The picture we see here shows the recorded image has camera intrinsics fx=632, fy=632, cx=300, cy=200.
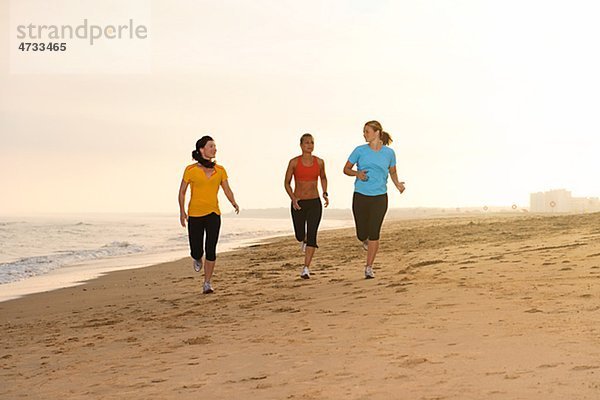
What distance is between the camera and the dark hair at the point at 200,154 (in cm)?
827

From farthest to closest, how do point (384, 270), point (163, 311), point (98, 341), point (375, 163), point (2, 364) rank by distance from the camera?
point (384, 270) → point (375, 163) → point (163, 311) → point (98, 341) → point (2, 364)

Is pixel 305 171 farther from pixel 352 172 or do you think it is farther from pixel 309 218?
pixel 352 172

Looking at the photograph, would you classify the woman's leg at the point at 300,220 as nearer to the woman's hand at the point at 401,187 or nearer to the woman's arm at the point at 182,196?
the woman's hand at the point at 401,187

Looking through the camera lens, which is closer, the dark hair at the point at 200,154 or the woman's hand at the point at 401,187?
the dark hair at the point at 200,154

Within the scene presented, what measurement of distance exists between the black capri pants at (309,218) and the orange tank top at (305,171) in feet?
1.11

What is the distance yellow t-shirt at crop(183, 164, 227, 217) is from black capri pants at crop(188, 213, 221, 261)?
7cm

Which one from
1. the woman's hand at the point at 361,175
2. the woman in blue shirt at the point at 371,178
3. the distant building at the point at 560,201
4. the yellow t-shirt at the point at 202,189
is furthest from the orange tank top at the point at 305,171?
the distant building at the point at 560,201

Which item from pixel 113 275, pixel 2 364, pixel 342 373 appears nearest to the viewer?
pixel 342 373

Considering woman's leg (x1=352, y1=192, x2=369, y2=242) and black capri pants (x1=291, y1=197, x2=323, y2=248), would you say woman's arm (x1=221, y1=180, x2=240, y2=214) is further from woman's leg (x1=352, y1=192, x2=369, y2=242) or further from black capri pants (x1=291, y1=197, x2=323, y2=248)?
woman's leg (x1=352, y1=192, x2=369, y2=242)

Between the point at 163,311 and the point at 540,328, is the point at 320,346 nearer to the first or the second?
the point at 540,328

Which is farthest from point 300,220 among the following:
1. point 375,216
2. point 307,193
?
point 375,216

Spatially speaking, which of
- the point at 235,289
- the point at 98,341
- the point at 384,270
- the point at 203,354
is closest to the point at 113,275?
the point at 235,289

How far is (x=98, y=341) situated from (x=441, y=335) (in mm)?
3087

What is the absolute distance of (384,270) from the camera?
31.4 feet
